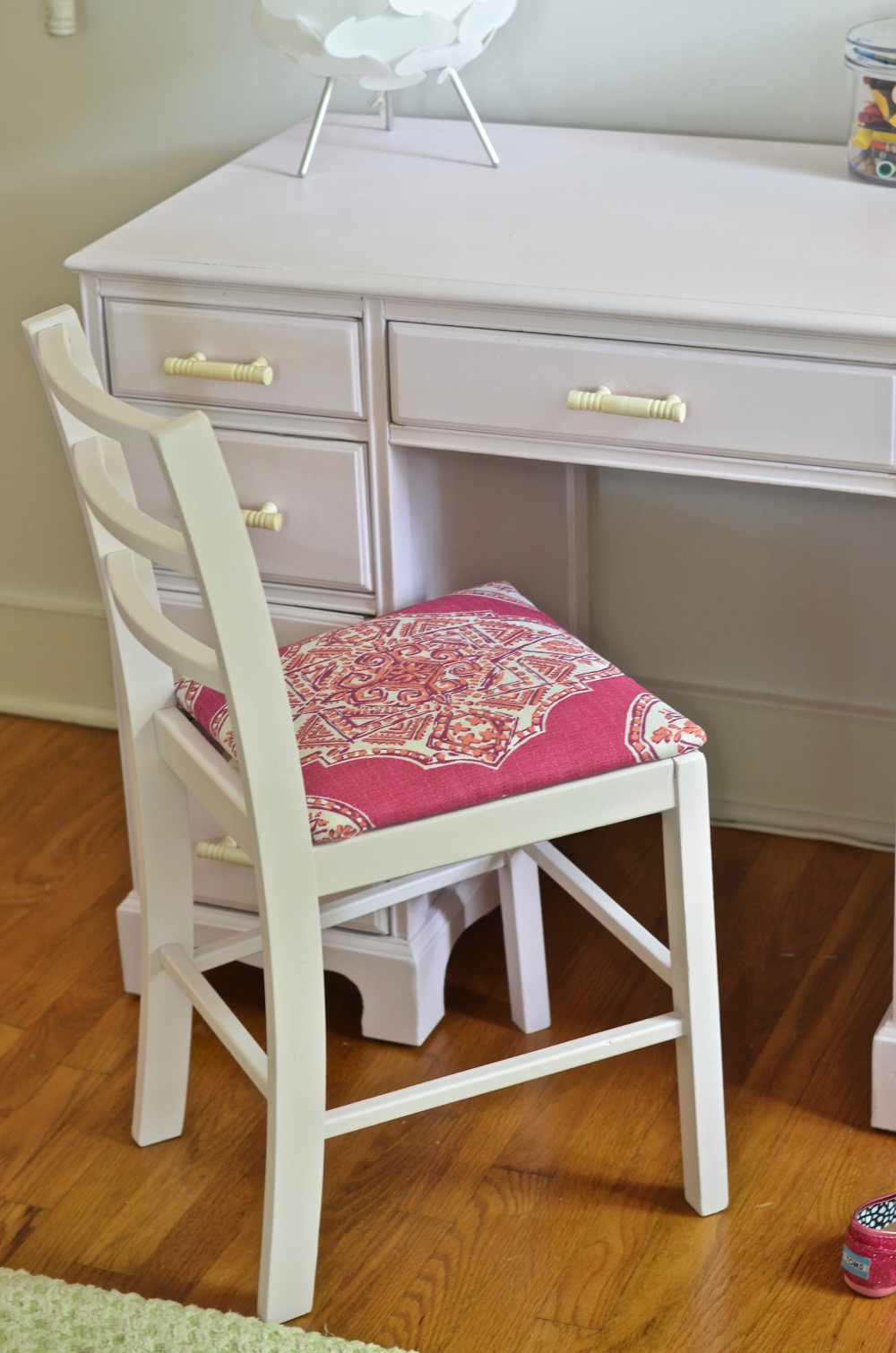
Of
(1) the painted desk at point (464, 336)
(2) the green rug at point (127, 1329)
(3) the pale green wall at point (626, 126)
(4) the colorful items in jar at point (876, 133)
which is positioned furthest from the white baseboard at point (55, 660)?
(4) the colorful items in jar at point (876, 133)

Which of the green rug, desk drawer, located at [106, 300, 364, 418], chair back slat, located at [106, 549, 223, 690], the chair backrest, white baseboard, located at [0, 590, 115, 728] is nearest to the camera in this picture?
the chair backrest

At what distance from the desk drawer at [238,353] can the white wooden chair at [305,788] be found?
18 cm

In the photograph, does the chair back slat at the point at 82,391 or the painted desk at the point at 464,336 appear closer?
the chair back slat at the point at 82,391

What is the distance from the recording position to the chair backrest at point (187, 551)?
108 cm

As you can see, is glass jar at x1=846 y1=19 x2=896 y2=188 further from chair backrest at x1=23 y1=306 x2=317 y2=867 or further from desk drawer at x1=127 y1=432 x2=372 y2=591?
chair backrest at x1=23 y1=306 x2=317 y2=867

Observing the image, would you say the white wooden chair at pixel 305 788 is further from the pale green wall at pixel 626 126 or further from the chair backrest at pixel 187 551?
the pale green wall at pixel 626 126

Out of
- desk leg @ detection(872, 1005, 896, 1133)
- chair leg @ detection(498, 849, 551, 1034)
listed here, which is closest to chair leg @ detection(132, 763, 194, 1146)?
chair leg @ detection(498, 849, 551, 1034)

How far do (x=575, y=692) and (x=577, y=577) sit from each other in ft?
1.72

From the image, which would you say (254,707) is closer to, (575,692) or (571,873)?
(575,692)

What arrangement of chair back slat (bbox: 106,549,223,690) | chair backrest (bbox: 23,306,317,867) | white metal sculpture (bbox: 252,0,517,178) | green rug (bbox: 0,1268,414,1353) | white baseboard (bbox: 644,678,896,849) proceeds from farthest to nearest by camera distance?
white baseboard (bbox: 644,678,896,849), white metal sculpture (bbox: 252,0,517,178), green rug (bbox: 0,1268,414,1353), chair back slat (bbox: 106,549,223,690), chair backrest (bbox: 23,306,317,867)

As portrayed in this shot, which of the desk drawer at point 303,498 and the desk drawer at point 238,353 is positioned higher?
the desk drawer at point 238,353

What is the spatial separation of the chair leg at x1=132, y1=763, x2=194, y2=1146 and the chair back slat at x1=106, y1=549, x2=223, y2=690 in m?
0.20

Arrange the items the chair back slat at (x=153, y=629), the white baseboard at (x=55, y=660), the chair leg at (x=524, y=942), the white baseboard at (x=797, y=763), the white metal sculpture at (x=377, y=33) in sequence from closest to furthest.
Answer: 1. the chair back slat at (x=153, y=629)
2. the white metal sculpture at (x=377, y=33)
3. the chair leg at (x=524, y=942)
4. the white baseboard at (x=797, y=763)
5. the white baseboard at (x=55, y=660)

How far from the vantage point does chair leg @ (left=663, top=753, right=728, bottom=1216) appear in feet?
4.45
